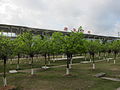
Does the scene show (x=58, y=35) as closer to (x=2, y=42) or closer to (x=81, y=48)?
(x=81, y=48)

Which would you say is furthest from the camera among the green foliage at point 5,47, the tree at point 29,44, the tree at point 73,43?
the tree at point 29,44

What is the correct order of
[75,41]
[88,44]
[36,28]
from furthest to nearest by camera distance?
[36,28]
[88,44]
[75,41]

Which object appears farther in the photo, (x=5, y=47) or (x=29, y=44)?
(x=29, y=44)

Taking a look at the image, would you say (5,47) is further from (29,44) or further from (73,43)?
(73,43)

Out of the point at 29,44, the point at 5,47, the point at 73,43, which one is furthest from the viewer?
the point at 29,44

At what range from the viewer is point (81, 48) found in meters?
25.0

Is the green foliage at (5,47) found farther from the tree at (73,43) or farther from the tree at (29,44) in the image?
the tree at (73,43)

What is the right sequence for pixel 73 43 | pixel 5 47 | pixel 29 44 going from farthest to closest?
pixel 29 44
pixel 73 43
pixel 5 47

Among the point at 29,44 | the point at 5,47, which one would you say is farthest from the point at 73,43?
the point at 5,47

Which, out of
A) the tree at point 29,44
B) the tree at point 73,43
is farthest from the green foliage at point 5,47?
the tree at point 73,43

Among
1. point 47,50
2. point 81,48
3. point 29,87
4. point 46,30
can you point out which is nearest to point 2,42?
point 29,87

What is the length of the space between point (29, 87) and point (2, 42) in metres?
6.21

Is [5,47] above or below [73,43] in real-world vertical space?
below

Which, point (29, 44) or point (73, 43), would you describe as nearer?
point (73, 43)
